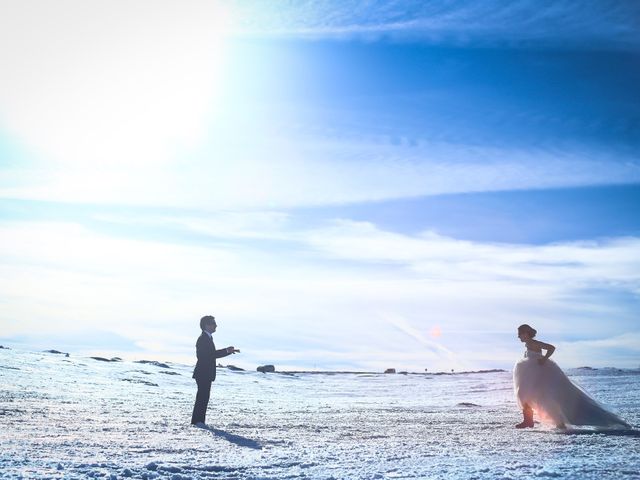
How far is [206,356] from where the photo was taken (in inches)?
494

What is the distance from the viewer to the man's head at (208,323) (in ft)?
42.1

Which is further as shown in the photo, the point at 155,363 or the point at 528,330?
the point at 155,363

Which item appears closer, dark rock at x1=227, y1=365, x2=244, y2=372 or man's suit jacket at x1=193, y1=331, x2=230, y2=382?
man's suit jacket at x1=193, y1=331, x2=230, y2=382

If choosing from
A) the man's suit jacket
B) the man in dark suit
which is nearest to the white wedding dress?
the man in dark suit

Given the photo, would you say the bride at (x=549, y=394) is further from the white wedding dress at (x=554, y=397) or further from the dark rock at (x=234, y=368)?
the dark rock at (x=234, y=368)

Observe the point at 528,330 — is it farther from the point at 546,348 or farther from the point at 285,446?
the point at 285,446

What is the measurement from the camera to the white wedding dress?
10820mm

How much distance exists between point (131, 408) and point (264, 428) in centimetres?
593

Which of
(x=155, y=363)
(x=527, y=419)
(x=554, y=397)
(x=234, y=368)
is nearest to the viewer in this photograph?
(x=554, y=397)

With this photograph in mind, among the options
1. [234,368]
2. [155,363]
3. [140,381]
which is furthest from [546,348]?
[234,368]

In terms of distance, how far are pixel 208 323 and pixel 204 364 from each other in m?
0.91

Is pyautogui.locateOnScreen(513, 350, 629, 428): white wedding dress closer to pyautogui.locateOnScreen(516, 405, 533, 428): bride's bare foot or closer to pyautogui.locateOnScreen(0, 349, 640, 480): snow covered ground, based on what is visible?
pyautogui.locateOnScreen(516, 405, 533, 428): bride's bare foot

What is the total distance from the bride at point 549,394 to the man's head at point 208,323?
650 centimetres

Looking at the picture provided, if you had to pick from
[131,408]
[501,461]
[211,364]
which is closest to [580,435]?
[501,461]
